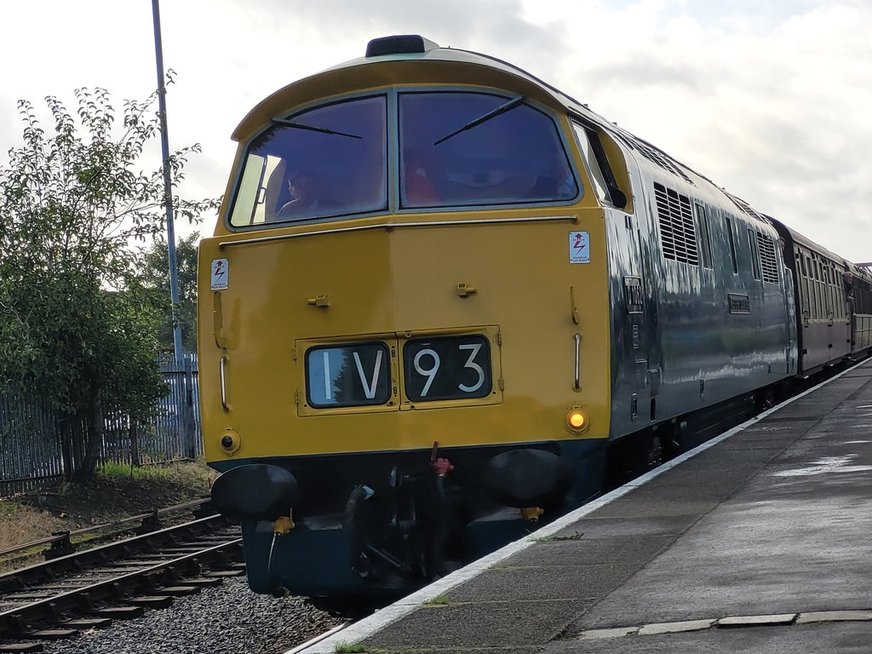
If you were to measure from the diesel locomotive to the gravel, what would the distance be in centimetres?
159

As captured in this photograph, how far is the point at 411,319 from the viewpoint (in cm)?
786

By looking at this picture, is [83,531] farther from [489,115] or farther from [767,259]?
[489,115]

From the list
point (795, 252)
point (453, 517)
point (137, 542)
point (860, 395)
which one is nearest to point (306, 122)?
point (453, 517)

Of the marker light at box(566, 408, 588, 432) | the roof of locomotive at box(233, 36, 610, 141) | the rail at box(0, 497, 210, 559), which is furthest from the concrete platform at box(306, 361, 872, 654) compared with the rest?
the rail at box(0, 497, 210, 559)

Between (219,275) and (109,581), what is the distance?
452cm

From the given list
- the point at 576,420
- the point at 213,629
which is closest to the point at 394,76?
the point at 576,420

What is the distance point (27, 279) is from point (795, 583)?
14.9 meters

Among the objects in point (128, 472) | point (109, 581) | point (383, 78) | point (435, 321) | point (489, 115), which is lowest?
point (109, 581)

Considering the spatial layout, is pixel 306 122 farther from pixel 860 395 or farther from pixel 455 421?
pixel 860 395

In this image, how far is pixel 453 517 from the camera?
809cm

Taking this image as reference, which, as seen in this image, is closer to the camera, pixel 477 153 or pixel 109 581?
pixel 477 153

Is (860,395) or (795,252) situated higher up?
(795,252)

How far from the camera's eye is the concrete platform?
4.85m

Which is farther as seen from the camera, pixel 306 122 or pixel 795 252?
pixel 795 252
